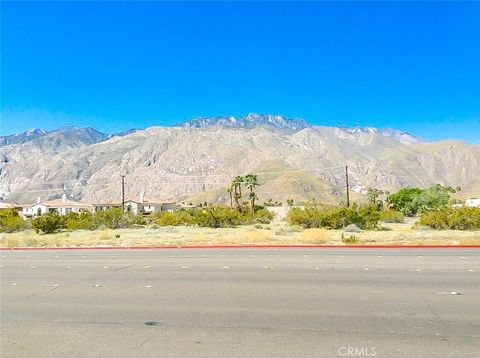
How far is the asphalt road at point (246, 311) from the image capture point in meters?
5.99

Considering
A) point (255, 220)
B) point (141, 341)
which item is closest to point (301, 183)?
point (255, 220)

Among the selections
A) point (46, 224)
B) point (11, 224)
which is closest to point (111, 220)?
point (46, 224)

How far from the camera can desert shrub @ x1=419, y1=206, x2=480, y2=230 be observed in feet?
109

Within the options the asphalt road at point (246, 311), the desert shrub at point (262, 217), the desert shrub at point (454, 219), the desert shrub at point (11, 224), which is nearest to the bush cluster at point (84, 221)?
the desert shrub at point (11, 224)

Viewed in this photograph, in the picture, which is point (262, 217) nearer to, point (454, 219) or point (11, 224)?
point (454, 219)

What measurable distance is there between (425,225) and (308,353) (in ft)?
106

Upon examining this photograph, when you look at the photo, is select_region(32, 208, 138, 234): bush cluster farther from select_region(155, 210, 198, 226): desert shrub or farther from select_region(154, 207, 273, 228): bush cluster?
select_region(154, 207, 273, 228): bush cluster

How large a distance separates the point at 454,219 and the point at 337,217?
8.18m

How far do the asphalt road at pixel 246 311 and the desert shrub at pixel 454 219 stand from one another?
72.2 ft

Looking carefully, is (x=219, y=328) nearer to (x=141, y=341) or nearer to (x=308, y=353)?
(x=141, y=341)

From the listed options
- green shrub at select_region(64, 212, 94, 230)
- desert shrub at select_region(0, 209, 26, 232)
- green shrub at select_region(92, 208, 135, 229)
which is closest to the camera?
desert shrub at select_region(0, 209, 26, 232)

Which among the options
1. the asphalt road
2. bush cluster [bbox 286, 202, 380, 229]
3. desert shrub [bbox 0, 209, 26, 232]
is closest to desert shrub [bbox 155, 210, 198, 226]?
bush cluster [bbox 286, 202, 380, 229]

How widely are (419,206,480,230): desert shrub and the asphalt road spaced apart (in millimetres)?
22009

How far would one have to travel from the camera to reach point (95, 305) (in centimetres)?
862
